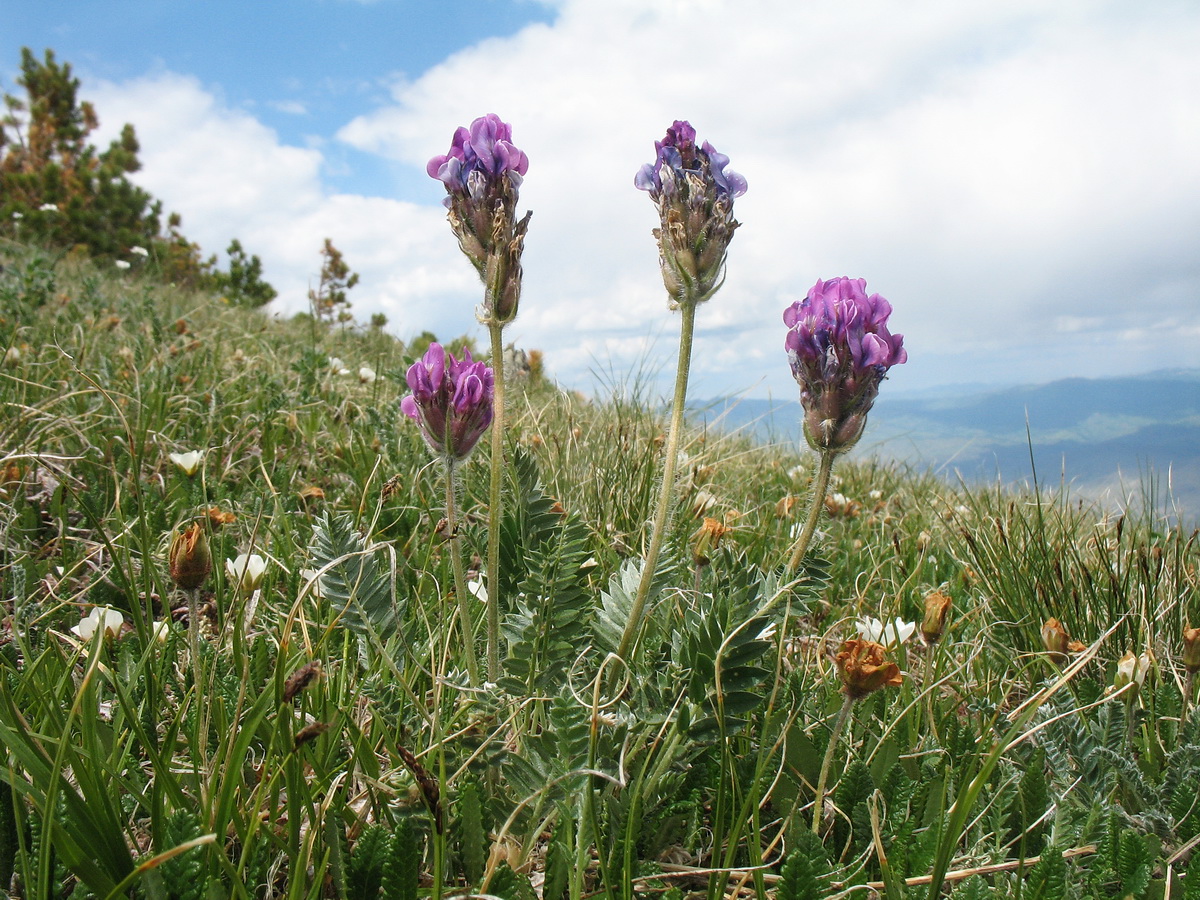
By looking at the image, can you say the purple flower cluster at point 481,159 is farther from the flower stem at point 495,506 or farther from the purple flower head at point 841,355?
the purple flower head at point 841,355

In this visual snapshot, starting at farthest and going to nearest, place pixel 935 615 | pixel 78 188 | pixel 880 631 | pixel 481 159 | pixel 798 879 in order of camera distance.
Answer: pixel 78 188 → pixel 880 631 → pixel 935 615 → pixel 481 159 → pixel 798 879

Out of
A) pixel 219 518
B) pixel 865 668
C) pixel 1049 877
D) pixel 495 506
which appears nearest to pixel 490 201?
pixel 495 506

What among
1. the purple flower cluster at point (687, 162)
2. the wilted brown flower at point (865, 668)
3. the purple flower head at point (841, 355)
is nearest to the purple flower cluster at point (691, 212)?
the purple flower cluster at point (687, 162)

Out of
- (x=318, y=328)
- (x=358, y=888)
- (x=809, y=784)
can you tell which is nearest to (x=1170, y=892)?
(x=809, y=784)

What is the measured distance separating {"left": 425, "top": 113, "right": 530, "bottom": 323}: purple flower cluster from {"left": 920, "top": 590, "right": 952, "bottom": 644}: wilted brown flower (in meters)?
1.04

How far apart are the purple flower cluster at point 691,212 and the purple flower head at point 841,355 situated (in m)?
0.22

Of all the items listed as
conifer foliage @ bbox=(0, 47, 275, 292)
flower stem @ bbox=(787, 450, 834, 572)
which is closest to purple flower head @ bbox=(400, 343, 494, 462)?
flower stem @ bbox=(787, 450, 834, 572)

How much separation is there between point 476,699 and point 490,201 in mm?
934

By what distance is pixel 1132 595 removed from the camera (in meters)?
2.35

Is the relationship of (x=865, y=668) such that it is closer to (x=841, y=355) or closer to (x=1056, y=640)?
(x=841, y=355)

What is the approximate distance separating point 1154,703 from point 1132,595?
67cm

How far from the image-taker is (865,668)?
1296mm

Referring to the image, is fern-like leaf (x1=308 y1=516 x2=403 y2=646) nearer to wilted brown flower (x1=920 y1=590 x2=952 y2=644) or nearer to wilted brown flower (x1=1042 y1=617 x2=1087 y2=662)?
wilted brown flower (x1=920 y1=590 x2=952 y2=644)

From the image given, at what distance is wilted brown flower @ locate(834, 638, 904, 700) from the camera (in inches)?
50.8
